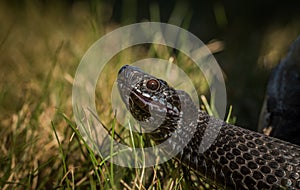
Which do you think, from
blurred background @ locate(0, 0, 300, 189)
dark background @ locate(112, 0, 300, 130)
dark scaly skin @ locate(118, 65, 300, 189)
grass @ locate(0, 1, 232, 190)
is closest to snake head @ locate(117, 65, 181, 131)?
dark scaly skin @ locate(118, 65, 300, 189)

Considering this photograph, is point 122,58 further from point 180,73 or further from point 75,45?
point 75,45

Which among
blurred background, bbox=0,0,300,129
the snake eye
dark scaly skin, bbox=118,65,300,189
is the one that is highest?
blurred background, bbox=0,0,300,129

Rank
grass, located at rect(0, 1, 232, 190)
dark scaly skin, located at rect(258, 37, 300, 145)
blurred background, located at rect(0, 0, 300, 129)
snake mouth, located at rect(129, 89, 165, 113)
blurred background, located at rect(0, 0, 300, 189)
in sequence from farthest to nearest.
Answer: blurred background, located at rect(0, 0, 300, 129) < dark scaly skin, located at rect(258, 37, 300, 145) < blurred background, located at rect(0, 0, 300, 189) < grass, located at rect(0, 1, 232, 190) < snake mouth, located at rect(129, 89, 165, 113)

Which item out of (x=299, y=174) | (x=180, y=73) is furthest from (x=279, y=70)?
(x=299, y=174)

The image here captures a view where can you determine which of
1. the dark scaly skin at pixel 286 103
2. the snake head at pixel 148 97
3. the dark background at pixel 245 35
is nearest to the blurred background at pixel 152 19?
the dark background at pixel 245 35

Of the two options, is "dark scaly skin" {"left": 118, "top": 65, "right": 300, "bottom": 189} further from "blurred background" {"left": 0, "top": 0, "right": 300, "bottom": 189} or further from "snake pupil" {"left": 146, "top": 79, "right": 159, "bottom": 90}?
"blurred background" {"left": 0, "top": 0, "right": 300, "bottom": 189}

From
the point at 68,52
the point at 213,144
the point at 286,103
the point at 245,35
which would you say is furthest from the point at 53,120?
the point at 245,35

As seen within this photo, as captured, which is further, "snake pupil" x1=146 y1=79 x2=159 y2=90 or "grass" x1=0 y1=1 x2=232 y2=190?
"grass" x1=0 y1=1 x2=232 y2=190
